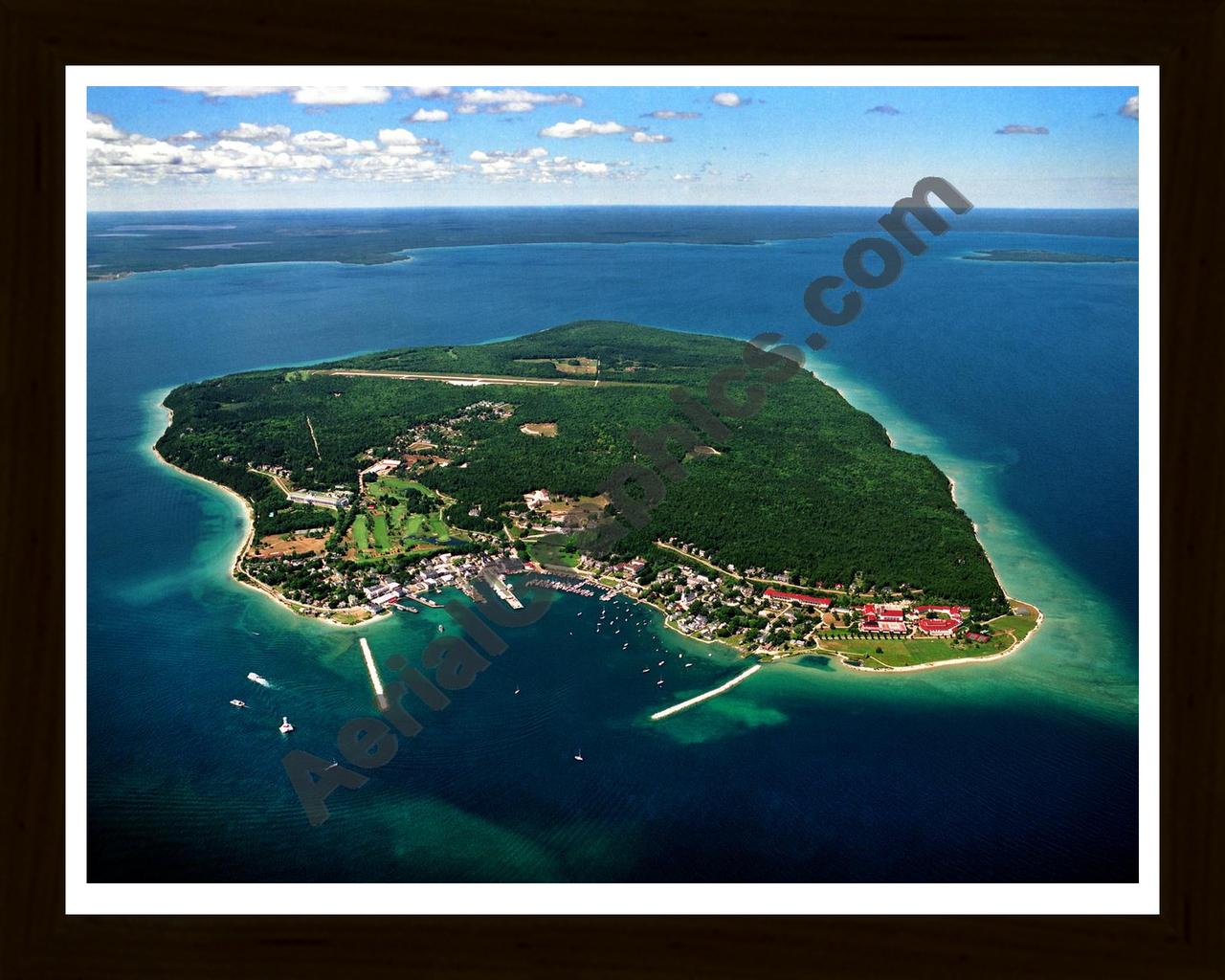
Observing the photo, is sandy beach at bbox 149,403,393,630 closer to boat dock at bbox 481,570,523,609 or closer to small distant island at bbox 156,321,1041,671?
small distant island at bbox 156,321,1041,671

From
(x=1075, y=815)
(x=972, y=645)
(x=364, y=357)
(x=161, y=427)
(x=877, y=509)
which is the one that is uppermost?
(x=364, y=357)

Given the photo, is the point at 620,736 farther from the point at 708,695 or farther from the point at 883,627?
the point at 883,627

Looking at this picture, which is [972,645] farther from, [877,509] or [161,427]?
[161,427]

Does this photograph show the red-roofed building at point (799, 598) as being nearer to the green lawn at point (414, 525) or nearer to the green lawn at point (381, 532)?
the green lawn at point (414, 525)
